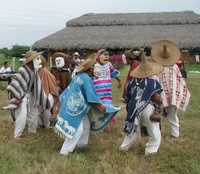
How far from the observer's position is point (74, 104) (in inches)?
288

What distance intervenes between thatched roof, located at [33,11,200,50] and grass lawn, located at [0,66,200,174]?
2580 cm

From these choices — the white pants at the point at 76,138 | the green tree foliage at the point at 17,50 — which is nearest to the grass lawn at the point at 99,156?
the white pants at the point at 76,138

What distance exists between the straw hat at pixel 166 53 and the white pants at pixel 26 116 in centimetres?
249

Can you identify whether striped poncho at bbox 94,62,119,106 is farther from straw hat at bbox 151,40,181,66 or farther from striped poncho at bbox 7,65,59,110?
straw hat at bbox 151,40,181,66

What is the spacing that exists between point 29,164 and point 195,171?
7.84 ft

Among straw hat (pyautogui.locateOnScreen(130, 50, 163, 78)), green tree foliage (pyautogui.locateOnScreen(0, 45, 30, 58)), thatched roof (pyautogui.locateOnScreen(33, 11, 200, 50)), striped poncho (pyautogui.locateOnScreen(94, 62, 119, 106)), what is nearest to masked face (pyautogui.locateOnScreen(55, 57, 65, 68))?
striped poncho (pyautogui.locateOnScreen(94, 62, 119, 106))

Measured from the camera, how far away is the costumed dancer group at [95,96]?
723cm

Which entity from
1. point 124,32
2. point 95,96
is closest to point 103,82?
point 95,96

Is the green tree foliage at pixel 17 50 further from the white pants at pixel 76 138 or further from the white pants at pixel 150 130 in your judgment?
the white pants at pixel 150 130

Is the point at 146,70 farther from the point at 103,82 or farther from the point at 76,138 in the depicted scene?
the point at 103,82

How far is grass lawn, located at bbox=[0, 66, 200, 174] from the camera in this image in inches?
262

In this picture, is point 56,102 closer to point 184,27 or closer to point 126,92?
point 126,92

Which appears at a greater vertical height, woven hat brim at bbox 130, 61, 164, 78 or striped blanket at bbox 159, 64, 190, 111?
woven hat brim at bbox 130, 61, 164, 78

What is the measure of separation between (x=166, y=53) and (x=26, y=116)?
9.34ft
